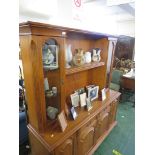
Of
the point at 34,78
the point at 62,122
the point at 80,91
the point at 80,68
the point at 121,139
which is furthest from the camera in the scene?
the point at 121,139

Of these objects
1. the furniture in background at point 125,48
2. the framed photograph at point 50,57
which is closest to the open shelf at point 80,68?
the framed photograph at point 50,57

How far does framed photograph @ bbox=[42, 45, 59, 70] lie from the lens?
4.72ft

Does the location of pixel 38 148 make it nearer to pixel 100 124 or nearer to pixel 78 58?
pixel 100 124

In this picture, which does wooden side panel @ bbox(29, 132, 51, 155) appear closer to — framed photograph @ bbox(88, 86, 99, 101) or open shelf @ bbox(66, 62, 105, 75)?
open shelf @ bbox(66, 62, 105, 75)

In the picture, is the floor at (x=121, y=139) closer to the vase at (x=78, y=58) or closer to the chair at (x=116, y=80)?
the chair at (x=116, y=80)

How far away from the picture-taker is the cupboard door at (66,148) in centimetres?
146

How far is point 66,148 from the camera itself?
1.58 metres

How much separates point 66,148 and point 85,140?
1.38 feet

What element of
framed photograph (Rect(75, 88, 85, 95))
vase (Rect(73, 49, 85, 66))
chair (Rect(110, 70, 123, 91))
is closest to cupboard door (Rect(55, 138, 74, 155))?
framed photograph (Rect(75, 88, 85, 95))

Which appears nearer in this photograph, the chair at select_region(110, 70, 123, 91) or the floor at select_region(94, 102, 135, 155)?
the floor at select_region(94, 102, 135, 155)

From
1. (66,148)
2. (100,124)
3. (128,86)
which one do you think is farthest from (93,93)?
(128,86)

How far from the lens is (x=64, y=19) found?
78.7 inches
